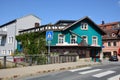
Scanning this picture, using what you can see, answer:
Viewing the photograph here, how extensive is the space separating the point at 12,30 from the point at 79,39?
16.1 meters

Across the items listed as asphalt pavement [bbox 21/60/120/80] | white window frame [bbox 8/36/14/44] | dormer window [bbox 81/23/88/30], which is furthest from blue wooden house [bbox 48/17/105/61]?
asphalt pavement [bbox 21/60/120/80]

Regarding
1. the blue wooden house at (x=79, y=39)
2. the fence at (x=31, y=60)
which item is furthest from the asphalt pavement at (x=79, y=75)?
the blue wooden house at (x=79, y=39)

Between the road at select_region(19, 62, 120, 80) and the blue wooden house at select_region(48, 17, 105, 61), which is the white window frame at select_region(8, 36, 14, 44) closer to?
the blue wooden house at select_region(48, 17, 105, 61)

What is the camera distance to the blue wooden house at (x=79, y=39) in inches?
1480

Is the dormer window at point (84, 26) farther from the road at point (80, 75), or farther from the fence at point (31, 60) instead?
the road at point (80, 75)

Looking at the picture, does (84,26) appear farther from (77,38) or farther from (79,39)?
(77,38)

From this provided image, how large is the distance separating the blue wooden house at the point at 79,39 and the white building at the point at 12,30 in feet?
37.8

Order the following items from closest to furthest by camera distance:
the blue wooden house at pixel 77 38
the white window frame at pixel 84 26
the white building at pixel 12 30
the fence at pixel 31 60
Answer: the fence at pixel 31 60 < the blue wooden house at pixel 77 38 < the white window frame at pixel 84 26 < the white building at pixel 12 30

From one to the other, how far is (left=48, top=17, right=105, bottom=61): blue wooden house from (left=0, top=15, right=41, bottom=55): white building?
11531mm

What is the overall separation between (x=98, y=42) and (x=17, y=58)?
25.5 meters

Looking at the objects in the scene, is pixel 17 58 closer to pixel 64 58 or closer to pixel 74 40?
pixel 64 58

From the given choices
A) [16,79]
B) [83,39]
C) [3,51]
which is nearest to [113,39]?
[83,39]

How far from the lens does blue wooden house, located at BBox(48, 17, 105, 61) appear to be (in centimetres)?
3758

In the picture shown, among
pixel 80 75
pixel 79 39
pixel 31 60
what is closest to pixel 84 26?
pixel 79 39
